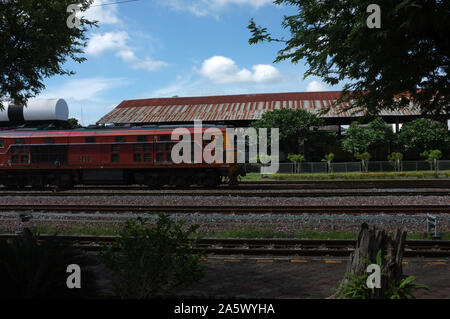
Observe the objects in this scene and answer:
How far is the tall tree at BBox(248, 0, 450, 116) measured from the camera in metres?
6.00

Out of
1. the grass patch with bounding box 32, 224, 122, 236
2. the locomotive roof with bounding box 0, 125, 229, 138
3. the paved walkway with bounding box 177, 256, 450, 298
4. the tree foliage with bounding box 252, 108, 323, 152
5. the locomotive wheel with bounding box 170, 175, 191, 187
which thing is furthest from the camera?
the tree foliage with bounding box 252, 108, 323, 152

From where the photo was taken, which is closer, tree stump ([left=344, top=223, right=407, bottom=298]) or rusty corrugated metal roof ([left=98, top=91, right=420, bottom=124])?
tree stump ([left=344, top=223, right=407, bottom=298])

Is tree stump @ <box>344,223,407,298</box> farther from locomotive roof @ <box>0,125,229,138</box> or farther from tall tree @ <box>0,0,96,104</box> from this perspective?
locomotive roof @ <box>0,125,229,138</box>

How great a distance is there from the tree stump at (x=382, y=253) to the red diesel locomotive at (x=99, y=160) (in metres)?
14.6

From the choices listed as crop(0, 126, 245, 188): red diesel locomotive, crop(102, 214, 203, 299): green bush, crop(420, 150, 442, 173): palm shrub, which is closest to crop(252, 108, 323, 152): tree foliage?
crop(420, 150, 442, 173): palm shrub

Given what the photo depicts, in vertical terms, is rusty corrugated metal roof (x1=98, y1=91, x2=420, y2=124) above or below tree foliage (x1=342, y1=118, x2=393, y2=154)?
above

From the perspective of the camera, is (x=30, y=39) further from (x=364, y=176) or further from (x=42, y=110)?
(x=42, y=110)

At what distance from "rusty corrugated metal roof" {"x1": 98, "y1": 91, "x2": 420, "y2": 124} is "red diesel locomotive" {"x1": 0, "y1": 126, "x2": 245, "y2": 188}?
16.2 meters

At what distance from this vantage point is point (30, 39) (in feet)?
32.8

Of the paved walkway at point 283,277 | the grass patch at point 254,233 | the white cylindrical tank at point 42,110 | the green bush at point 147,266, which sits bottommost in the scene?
the paved walkway at point 283,277

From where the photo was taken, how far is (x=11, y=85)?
412 inches

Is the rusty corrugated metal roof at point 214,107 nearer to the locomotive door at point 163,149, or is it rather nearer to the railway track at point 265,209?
the locomotive door at point 163,149

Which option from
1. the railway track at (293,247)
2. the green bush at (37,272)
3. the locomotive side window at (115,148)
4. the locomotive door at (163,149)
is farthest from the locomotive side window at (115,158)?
the green bush at (37,272)

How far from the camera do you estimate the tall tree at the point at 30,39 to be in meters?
9.49
